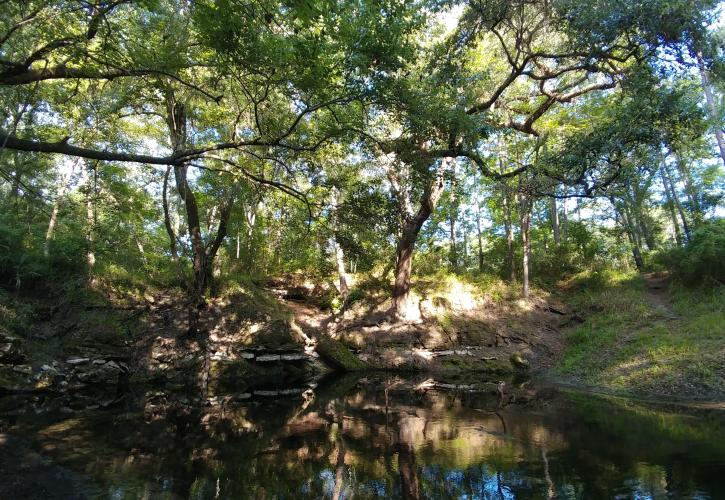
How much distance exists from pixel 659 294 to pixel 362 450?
1786cm

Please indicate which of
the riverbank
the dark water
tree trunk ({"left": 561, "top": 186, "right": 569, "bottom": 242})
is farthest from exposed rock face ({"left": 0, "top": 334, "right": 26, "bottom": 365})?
tree trunk ({"left": 561, "top": 186, "right": 569, "bottom": 242})

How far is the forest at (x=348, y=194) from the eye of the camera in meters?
7.25

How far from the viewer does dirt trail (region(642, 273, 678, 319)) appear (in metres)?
16.5

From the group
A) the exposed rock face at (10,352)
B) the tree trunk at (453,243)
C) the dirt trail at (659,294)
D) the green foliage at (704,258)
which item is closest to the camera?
the exposed rock face at (10,352)

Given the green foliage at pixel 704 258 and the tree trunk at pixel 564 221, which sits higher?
the tree trunk at pixel 564 221

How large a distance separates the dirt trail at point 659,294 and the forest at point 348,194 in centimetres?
15

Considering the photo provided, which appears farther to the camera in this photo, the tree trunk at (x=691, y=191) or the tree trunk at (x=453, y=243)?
the tree trunk at (x=453, y=243)

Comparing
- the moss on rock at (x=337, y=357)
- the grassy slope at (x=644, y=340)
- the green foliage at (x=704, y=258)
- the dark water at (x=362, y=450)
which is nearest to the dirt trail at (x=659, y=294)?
the grassy slope at (x=644, y=340)

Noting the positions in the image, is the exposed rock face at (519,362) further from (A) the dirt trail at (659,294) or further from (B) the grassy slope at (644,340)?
(A) the dirt trail at (659,294)

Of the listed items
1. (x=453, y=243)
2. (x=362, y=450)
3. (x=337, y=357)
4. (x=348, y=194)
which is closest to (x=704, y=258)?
(x=453, y=243)

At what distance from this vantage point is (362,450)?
6.75 meters

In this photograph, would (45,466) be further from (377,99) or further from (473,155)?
(473,155)

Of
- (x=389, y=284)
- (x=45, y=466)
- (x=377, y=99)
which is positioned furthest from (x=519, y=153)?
(x=45, y=466)

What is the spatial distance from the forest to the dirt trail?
6.1 inches
